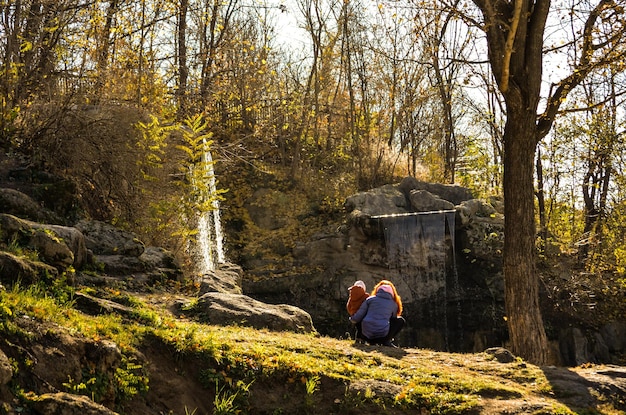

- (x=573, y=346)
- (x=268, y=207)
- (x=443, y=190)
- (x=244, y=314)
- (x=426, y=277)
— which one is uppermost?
(x=443, y=190)

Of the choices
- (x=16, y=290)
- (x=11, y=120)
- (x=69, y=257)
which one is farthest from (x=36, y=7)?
(x=16, y=290)

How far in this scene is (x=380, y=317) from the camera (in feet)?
29.5

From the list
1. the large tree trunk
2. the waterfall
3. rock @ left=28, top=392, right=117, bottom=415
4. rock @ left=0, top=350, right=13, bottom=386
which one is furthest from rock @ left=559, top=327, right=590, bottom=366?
rock @ left=0, top=350, right=13, bottom=386

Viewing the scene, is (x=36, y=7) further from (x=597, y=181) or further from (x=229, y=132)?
(x=597, y=181)

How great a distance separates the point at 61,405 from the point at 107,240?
6122 millimetres

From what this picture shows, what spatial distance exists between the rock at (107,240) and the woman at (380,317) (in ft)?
11.4

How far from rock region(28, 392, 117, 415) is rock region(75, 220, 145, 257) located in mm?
5708

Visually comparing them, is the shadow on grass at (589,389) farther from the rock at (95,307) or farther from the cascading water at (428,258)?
the cascading water at (428,258)

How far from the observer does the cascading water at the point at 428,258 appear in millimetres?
18078

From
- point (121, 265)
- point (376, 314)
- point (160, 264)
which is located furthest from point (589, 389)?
point (160, 264)

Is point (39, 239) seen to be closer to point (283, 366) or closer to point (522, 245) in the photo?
point (283, 366)

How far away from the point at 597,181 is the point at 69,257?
1606 cm

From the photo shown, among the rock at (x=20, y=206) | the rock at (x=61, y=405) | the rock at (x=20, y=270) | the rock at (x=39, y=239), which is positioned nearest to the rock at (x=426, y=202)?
the rock at (x=20, y=206)

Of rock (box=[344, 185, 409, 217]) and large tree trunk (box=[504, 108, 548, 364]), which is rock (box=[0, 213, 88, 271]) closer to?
large tree trunk (box=[504, 108, 548, 364])
